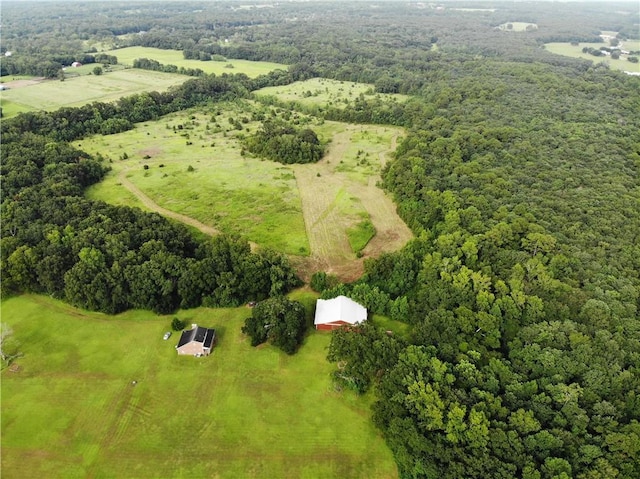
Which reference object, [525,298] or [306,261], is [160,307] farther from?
[525,298]

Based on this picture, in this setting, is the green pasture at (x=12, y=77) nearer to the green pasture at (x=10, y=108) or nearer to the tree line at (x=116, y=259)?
the green pasture at (x=10, y=108)

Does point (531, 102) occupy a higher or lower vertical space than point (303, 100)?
higher

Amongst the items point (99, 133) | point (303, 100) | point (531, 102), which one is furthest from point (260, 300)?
point (303, 100)

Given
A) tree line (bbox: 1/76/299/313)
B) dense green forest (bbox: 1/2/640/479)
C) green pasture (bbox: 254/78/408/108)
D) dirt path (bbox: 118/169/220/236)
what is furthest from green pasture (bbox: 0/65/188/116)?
tree line (bbox: 1/76/299/313)

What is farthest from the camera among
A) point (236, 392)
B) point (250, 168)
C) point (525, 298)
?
point (250, 168)

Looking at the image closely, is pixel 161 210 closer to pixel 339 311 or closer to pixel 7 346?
pixel 7 346

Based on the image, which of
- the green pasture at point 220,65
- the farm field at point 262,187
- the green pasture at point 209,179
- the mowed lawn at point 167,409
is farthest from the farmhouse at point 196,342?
the green pasture at point 220,65

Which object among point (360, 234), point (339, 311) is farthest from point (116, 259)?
point (360, 234)
